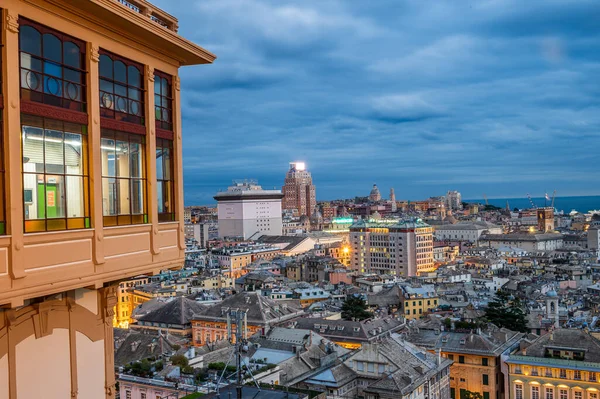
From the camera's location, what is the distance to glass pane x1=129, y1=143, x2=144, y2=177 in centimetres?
896

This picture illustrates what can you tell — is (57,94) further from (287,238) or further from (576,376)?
(287,238)

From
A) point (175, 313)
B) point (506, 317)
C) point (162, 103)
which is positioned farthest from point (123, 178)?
point (506, 317)

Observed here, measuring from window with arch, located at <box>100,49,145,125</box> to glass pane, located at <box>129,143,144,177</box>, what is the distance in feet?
1.13

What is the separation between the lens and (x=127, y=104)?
350 inches

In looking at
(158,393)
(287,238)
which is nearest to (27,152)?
(158,393)

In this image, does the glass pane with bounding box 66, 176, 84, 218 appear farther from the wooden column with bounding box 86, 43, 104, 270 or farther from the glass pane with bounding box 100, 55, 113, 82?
the glass pane with bounding box 100, 55, 113, 82

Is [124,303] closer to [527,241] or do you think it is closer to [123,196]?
[123,196]

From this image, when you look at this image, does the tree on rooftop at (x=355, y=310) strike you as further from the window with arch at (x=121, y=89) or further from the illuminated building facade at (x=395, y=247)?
the window with arch at (x=121, y=89)

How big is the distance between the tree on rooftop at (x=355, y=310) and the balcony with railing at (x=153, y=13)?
5091cm

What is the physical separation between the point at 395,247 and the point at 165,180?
10159cm

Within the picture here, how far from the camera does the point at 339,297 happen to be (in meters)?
72.1

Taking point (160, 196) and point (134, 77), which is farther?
point (160, 196)

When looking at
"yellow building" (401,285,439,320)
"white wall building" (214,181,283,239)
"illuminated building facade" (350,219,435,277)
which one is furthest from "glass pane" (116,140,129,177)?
"white wall building" (214,181,283,239)

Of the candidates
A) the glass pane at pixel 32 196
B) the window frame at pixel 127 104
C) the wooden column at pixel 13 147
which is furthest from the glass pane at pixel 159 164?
the wooden column at pixel 13 147
